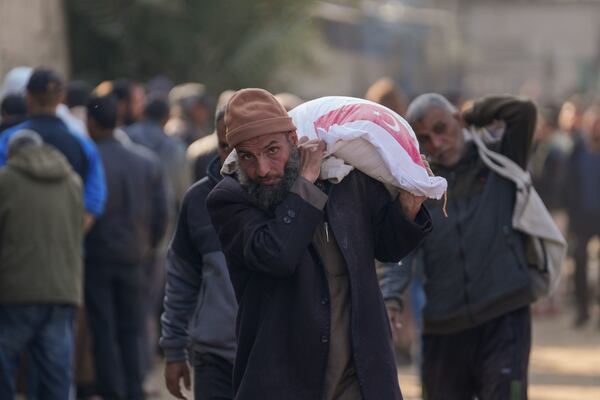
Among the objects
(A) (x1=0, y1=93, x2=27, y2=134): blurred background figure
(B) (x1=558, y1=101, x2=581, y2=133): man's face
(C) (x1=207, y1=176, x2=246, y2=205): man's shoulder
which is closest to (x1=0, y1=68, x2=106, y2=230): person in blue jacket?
(A) (x1=0, y1=93, x2=27, y2=134): blurred background figure

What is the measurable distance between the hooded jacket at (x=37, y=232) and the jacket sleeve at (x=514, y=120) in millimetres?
2343

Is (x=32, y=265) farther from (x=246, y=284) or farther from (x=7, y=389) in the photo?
(x=246, y=284)

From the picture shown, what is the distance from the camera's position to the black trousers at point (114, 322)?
10133mm

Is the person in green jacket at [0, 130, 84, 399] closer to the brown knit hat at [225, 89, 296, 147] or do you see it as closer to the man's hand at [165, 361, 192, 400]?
the man's hand at [165, 361, 192, 400]

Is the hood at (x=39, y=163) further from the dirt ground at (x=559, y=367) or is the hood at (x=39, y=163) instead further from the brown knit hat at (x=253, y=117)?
the brown knit hat at (x=253, y=117)

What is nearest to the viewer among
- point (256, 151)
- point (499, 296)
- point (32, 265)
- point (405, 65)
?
point (256, 151)

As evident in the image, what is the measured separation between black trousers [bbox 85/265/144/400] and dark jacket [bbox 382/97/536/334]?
3078 millimetres

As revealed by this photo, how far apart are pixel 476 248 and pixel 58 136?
296 cm

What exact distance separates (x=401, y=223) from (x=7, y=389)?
12.3 ft

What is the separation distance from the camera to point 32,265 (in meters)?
8.38

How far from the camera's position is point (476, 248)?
751 centimetres

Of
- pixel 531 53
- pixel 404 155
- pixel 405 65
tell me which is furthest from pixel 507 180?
pixel 531 53

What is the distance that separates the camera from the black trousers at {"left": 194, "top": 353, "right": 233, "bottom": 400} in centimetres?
651

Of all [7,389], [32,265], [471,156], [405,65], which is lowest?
[405,65]
